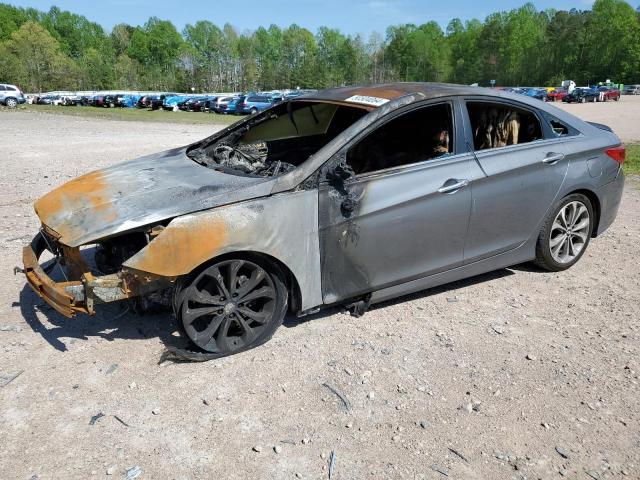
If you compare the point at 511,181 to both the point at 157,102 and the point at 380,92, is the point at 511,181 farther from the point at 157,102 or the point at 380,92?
the point at 157,102

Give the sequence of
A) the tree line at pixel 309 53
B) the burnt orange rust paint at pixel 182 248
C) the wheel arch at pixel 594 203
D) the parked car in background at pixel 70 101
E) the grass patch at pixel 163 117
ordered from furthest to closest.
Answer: the tree line at pixel 309 53
the parked car in background at pixel 70 101
the grass patch at pixel 163 117
the wheel arch at pixel 594 203
the burnt orange rust paint at pixel 182 248

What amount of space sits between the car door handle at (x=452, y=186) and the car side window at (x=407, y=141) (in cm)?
24

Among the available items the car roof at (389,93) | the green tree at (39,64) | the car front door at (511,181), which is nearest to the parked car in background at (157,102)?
the car roof at (389,93)

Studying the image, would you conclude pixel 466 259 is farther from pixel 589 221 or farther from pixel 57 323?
pixel 57 323

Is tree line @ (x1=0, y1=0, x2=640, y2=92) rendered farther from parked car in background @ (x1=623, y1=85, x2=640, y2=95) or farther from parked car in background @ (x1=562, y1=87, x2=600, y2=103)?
parked car in background @ (x1=562, y1=87, x2=600, y2=103)

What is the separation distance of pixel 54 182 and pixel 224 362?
266 inches

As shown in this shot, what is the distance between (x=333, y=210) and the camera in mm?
3514

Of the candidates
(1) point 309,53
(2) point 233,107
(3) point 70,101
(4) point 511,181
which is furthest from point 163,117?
(1) point 309,53

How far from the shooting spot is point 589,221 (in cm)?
486

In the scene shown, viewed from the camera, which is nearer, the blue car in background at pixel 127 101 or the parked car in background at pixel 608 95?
the blue car in background at pixel 127 101

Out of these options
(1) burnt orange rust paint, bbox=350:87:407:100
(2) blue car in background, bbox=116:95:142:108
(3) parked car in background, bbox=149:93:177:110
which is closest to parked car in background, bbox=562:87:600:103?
(3) parked car in background, bbox=149:93:177:110

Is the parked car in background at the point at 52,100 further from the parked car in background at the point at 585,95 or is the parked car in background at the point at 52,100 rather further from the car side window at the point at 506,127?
the car side window at the point at 506,127

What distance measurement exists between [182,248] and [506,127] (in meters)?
2.97

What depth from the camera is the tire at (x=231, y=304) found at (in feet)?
10.8
